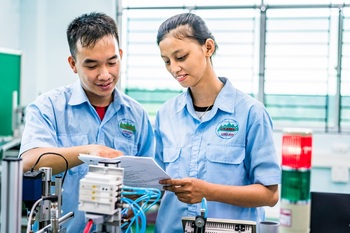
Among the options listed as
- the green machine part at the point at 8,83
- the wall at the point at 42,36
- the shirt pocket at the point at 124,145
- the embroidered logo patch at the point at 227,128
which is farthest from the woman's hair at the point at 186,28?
the wall at the point at 42,36

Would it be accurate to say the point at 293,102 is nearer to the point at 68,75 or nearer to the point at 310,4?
the point at 310,4

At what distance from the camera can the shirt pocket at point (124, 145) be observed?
5.28ft

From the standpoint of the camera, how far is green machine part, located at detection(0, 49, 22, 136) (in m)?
3.61

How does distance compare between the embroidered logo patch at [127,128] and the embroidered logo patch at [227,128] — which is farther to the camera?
the embroidered logo patch at [127,128]

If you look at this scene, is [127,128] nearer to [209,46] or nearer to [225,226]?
[209,46]

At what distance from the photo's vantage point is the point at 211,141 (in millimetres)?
1499

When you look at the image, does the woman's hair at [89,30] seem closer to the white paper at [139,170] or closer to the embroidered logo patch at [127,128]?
the embroidered logo patch at [127,128]

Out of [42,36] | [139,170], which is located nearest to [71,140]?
[139,170]

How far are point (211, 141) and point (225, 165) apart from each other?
0.31 feet

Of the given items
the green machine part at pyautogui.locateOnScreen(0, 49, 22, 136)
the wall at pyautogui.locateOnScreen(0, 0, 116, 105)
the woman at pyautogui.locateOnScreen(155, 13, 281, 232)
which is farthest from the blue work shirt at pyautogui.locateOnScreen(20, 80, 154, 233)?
the wall at pyautogui.locateOnScreen(0, 0, 116, 105)

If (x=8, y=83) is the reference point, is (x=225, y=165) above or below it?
below

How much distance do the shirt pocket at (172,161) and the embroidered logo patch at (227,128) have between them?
0.15 meters

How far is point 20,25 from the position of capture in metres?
4.43

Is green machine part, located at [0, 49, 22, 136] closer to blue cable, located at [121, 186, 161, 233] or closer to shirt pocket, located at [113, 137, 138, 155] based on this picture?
shirt pocket, located at [113, 137, 138, 155]
